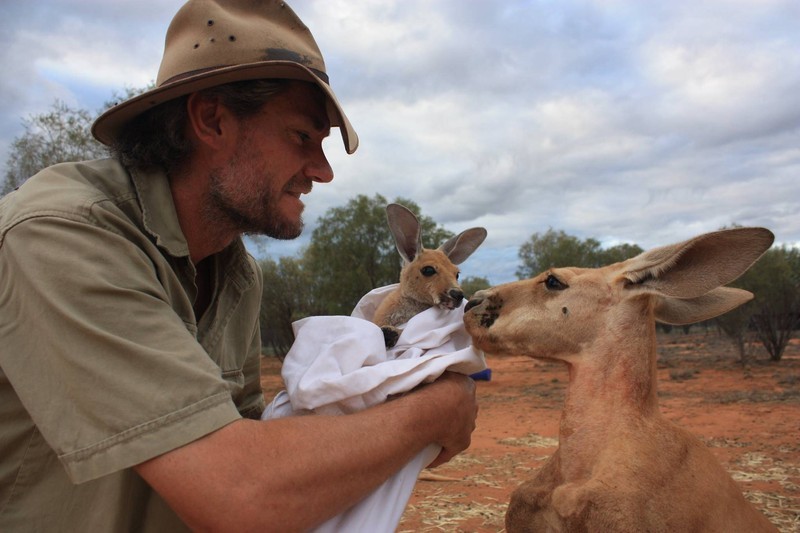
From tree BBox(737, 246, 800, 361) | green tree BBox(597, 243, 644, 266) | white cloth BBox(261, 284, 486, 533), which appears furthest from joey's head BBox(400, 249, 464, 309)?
green tree BBox(597, 243, 644, 266)

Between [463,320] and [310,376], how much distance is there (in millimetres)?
806

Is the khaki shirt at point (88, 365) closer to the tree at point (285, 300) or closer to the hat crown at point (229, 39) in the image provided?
the hat crown at point (229, 39)

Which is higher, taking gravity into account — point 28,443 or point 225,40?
point 225,40

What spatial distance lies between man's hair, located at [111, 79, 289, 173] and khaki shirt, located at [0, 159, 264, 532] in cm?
31

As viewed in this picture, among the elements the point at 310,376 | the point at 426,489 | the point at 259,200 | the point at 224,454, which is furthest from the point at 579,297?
the point at 426,489

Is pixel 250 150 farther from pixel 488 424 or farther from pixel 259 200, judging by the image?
pixel 488 424

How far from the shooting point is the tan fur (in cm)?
204

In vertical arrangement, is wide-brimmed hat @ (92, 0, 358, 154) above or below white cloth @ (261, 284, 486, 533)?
above

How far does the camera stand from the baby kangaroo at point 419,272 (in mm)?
4289

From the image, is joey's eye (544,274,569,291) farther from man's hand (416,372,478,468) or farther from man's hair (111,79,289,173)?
man's hair (111,79,289,173)

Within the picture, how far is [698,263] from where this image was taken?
7.65 feet

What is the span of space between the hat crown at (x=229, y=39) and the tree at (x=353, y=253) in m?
16.4

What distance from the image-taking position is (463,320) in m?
2.73

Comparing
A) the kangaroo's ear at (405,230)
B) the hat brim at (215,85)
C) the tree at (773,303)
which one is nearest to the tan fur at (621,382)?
the hat brim at (215,85)
